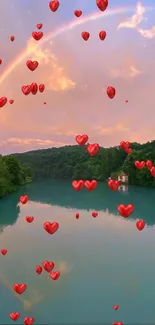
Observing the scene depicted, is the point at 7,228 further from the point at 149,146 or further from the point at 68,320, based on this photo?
the point at 149,146

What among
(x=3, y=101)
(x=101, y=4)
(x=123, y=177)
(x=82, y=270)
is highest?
(x=101, y=4)

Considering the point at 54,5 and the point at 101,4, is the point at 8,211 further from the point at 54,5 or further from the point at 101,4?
the point at 101,4

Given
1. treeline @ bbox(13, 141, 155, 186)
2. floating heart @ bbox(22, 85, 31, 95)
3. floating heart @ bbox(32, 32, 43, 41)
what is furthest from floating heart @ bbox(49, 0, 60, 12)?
treeline @ bbox(13, 141, 155, 186)

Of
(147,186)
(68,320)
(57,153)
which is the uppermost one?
(57,153)

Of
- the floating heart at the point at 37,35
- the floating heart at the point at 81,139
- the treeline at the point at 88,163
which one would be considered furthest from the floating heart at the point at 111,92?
the treeline at the point at 88,163

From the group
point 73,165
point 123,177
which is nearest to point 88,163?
point 73,165

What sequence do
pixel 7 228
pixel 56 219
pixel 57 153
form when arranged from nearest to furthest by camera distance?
pixel 7 228 < pixel 56 219 < pixel 57 153

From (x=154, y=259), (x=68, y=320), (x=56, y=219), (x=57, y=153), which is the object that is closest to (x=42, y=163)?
(x=57, y=153)
